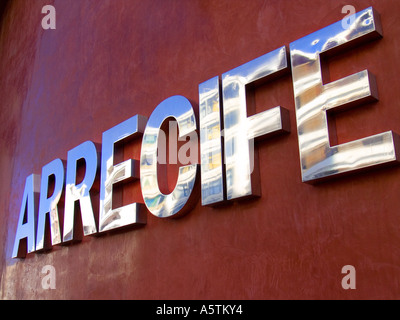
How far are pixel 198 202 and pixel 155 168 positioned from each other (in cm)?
39

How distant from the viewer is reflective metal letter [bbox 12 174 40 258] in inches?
146

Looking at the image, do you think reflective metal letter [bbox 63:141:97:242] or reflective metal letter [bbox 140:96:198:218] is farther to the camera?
reflective metal letter [bbox 63:141:97:242]

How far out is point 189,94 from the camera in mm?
2613

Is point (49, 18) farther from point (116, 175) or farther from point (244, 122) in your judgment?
point (244, 122)

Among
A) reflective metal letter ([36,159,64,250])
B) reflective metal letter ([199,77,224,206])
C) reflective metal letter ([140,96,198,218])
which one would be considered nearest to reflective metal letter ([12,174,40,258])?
reflective metal letter ([36,159,64,250])

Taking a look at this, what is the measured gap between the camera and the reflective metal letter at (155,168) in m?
2.38

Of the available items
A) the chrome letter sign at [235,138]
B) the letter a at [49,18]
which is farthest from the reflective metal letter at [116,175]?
the letter a at [49,18]

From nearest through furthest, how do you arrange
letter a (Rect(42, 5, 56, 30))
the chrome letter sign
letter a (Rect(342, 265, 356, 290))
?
1. letter a (Rect(342, 265, 356, 290))
2. the chrome letter sign
3. letter a (Rect(42, 5, 56, 30))

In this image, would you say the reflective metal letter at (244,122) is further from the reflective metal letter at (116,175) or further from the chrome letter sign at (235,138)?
the reflective metal letter at (116,175)

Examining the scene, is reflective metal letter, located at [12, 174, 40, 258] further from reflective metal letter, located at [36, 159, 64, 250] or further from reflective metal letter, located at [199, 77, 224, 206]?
reflective metal letter, located at [199, 77, 224, 206]

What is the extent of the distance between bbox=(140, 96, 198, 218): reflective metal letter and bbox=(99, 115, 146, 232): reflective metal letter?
10 cm

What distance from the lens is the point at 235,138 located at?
7.23ft

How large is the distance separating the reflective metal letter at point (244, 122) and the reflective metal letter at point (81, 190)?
1205 millimetres

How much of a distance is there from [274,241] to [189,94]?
3.44ft
